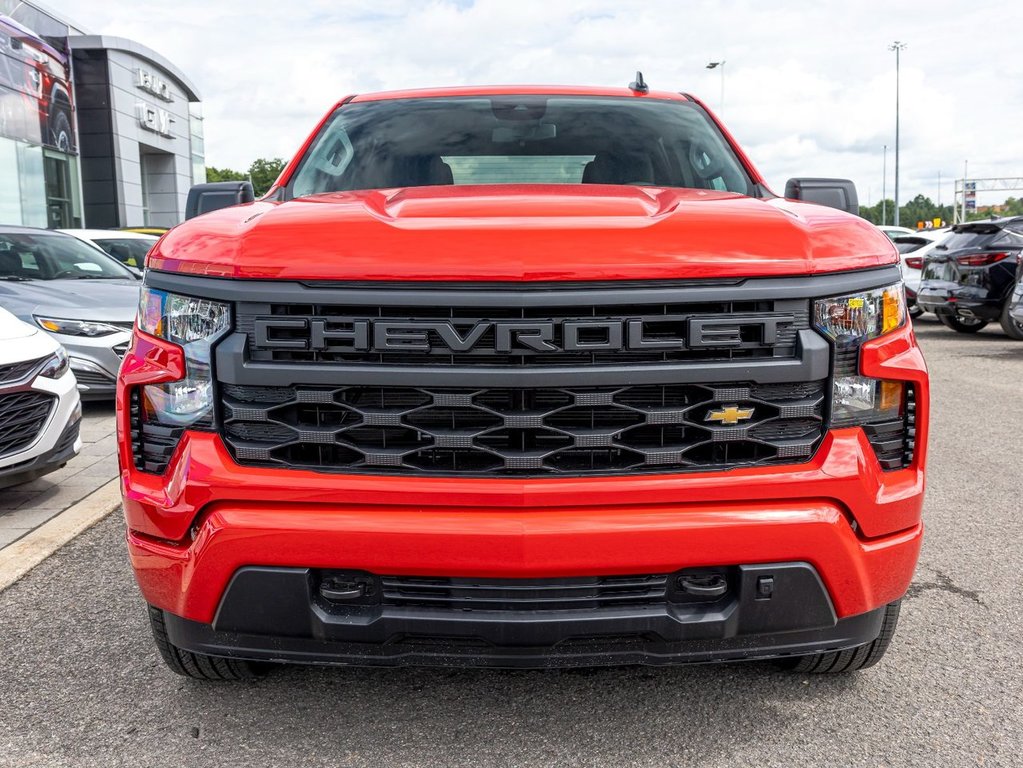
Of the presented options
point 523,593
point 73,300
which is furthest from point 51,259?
point 523,593

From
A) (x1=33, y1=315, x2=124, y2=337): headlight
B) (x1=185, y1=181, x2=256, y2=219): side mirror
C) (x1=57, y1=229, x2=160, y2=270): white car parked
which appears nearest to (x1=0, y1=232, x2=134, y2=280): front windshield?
(x1=33, y1=315, x2=124, y2=337): headlight

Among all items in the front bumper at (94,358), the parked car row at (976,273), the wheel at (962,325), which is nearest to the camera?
the front bumper at (94,358)

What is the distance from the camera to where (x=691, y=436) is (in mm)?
2285

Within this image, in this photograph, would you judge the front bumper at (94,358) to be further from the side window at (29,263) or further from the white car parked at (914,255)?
the white car parked at (914,255)

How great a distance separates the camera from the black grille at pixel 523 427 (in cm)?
223

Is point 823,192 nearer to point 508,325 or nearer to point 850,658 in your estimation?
point 850,658

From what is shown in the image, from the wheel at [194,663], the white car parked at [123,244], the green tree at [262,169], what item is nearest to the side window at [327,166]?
the wheel at [194,663]

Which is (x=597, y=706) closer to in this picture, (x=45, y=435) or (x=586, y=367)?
(x=586, y=367)

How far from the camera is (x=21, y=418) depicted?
4.68 m

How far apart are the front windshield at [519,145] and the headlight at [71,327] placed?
4650mm

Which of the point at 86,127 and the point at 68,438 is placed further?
the point at 86,127

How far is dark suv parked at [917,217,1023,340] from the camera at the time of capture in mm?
13008

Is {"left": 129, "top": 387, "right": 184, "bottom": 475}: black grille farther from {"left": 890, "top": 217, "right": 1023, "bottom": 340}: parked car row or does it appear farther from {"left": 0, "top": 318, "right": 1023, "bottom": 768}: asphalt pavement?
{"left": 890, "top": 217, "right": 1023, "bottom": 340}: parked car row

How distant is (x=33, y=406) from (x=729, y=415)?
380cm
